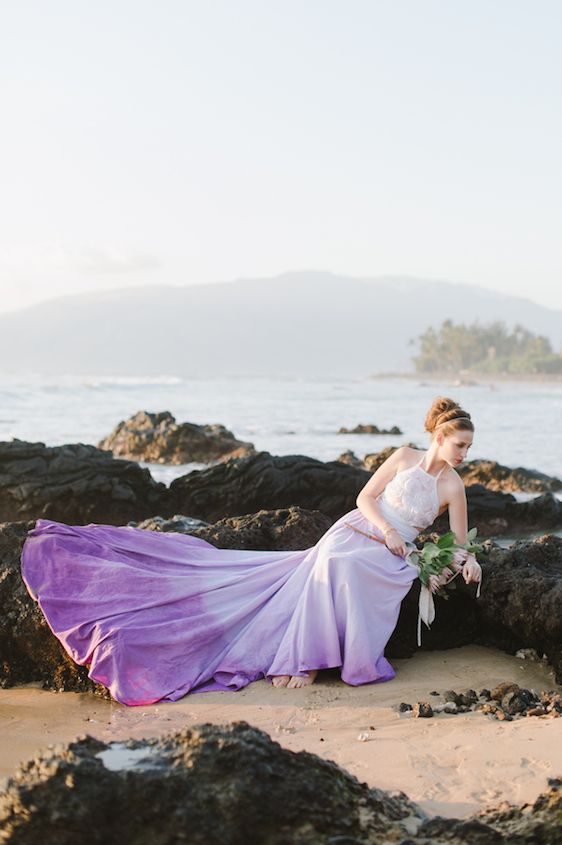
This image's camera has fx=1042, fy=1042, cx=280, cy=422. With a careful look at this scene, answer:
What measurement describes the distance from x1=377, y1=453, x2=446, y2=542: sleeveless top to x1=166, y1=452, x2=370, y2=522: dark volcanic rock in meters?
4.70

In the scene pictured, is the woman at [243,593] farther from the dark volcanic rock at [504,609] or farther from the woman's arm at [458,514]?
the dark volcanic rock at [504,609]

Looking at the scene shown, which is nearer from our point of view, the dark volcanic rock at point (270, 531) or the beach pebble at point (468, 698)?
the beach pebble at point (468, 698)

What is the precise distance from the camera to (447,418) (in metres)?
6.14

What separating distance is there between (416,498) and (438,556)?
15.4 inches

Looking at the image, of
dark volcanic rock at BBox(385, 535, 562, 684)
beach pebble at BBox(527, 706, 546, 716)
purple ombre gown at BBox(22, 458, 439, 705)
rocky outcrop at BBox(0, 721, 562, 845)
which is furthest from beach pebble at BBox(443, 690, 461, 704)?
rocky outcrop at BBox(0, 721, 562, 845)

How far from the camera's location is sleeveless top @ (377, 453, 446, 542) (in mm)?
6156

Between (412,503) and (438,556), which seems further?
(412,503)

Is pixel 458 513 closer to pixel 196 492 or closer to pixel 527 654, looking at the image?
pixel 527 654

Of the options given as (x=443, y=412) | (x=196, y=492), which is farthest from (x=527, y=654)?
(x=196, y=492)

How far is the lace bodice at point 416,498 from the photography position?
20.2 feet

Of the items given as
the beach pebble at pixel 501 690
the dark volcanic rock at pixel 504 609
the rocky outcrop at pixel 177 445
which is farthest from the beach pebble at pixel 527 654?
the rocky outcrop at pixel 177 445

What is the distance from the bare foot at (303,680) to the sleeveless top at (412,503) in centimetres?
106

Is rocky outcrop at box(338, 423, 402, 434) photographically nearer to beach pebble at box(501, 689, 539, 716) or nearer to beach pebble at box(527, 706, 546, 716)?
beach pebble at box(501, 689, 539, 716)

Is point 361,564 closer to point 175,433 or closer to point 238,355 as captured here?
point 175,433
